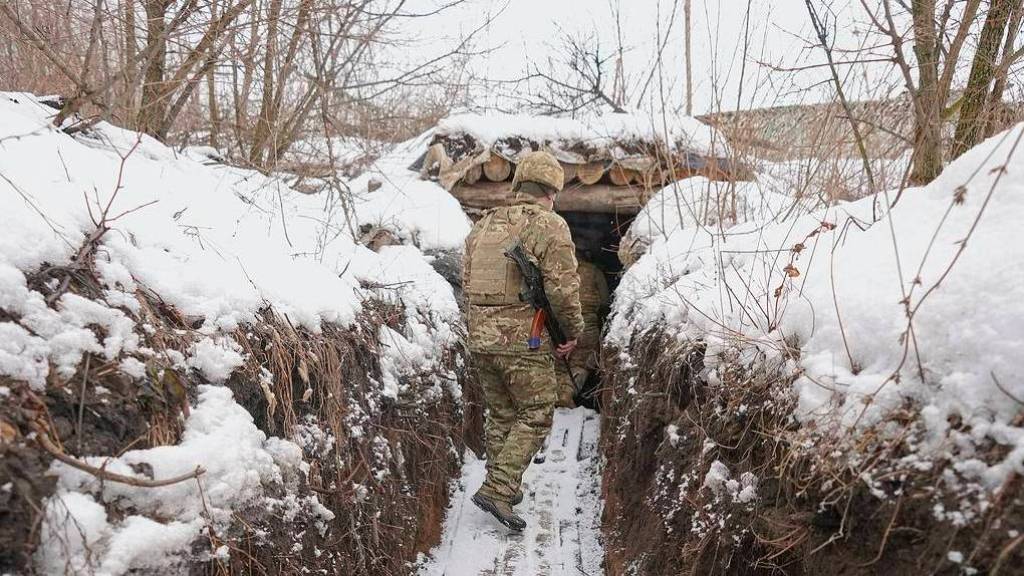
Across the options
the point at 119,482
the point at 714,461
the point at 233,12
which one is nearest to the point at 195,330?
the point at 119,482

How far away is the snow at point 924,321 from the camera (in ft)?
5.62

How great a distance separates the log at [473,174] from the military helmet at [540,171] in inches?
140

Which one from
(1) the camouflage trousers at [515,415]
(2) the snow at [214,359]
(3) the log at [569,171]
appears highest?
(3) the log at [569,171]

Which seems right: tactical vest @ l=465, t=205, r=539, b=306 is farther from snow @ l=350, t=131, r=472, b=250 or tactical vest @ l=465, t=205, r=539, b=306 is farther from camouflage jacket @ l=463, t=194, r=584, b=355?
snow @ l=350, t=131, r=472, b=250

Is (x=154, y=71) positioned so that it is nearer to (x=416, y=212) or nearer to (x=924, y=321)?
(x=416, y=212)

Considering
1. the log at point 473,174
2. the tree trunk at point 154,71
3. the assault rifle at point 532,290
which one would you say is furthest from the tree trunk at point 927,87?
the log at point 473,174

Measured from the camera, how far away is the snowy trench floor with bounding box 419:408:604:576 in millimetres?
3975

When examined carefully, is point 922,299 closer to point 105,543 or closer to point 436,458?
point 105,543

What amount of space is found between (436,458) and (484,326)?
3.15 feet

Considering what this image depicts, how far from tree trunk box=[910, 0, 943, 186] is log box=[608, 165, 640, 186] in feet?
15.3

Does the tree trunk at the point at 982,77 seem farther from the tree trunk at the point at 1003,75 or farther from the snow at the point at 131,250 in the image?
the snow at the point at 131,250

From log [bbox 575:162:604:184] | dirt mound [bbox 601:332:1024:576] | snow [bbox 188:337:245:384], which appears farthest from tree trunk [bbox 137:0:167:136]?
log [bbox 575:162:604:184]

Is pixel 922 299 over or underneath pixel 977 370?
over

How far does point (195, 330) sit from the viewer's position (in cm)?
256
